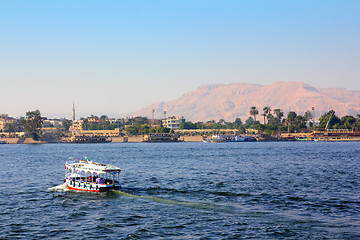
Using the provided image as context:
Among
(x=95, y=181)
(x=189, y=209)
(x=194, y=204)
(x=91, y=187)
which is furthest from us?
(x=95, y=181)

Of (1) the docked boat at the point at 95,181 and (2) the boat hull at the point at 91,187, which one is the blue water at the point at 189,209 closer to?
(2) the boat hull at the point at 91,187

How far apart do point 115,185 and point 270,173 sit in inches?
1505

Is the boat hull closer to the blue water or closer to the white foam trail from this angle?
the blue water

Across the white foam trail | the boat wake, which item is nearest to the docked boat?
the white foam trail

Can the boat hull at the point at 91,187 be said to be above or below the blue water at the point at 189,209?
above

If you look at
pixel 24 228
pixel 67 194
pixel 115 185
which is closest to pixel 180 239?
pixel 24 228

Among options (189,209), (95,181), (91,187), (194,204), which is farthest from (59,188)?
(189,209)

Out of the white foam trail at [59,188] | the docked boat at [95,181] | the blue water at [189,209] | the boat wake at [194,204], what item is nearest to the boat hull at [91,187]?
the docked boat at [95,181]

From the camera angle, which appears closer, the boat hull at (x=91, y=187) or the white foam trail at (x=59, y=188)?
the boat hull at (x=91, y=187)

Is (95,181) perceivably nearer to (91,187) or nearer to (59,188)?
(91,187)

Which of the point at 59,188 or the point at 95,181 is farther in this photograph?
the point at 59,188

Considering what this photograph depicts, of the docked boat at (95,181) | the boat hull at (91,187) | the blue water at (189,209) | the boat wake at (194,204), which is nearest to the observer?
the blue water at (189,209)

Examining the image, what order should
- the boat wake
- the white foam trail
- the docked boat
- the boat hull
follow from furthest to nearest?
the white foam trail
the docked boat
the boat hull
the boat wake

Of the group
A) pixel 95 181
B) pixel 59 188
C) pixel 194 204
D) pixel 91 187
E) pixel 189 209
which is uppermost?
pixel 95 181
